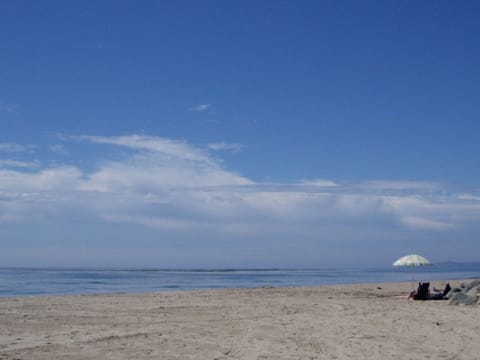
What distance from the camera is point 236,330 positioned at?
14.1 meters

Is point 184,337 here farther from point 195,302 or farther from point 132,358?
point 195,302

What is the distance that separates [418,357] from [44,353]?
7.23 m

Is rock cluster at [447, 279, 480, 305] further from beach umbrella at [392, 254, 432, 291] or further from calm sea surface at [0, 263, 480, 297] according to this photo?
calm sea surface at [0, 263, 480, 297]

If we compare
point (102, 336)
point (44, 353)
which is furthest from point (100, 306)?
point (44, 353)

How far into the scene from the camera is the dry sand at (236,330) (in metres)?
11.1

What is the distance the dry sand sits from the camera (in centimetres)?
1106

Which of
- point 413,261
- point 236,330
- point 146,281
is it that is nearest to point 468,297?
point 413,261

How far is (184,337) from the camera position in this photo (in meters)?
A: 12.9

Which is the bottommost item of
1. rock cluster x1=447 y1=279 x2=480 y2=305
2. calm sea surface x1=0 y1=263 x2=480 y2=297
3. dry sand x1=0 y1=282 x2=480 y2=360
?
calm sea surface x1=0 y1=263 x2=480 y2=297

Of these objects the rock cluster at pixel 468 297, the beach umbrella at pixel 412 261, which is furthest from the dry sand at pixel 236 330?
the beach umbrella at pixel 412 261

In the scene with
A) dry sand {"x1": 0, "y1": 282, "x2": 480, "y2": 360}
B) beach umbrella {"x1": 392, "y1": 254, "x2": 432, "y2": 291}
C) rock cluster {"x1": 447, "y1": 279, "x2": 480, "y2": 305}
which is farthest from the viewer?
beach umbrella {"x1": 392, "y1": 254, "x2": 432, "y2": 291}

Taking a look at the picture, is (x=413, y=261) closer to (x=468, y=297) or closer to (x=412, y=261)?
(x=412, y=261)

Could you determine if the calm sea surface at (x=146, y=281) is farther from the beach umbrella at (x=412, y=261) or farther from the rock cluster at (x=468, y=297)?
the rock cluster at (x=468, y=297)

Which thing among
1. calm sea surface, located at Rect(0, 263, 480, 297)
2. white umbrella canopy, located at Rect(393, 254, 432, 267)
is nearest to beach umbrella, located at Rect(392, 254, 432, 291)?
white umbrella canopy, located at Rect(393, 254, 432, 267)
